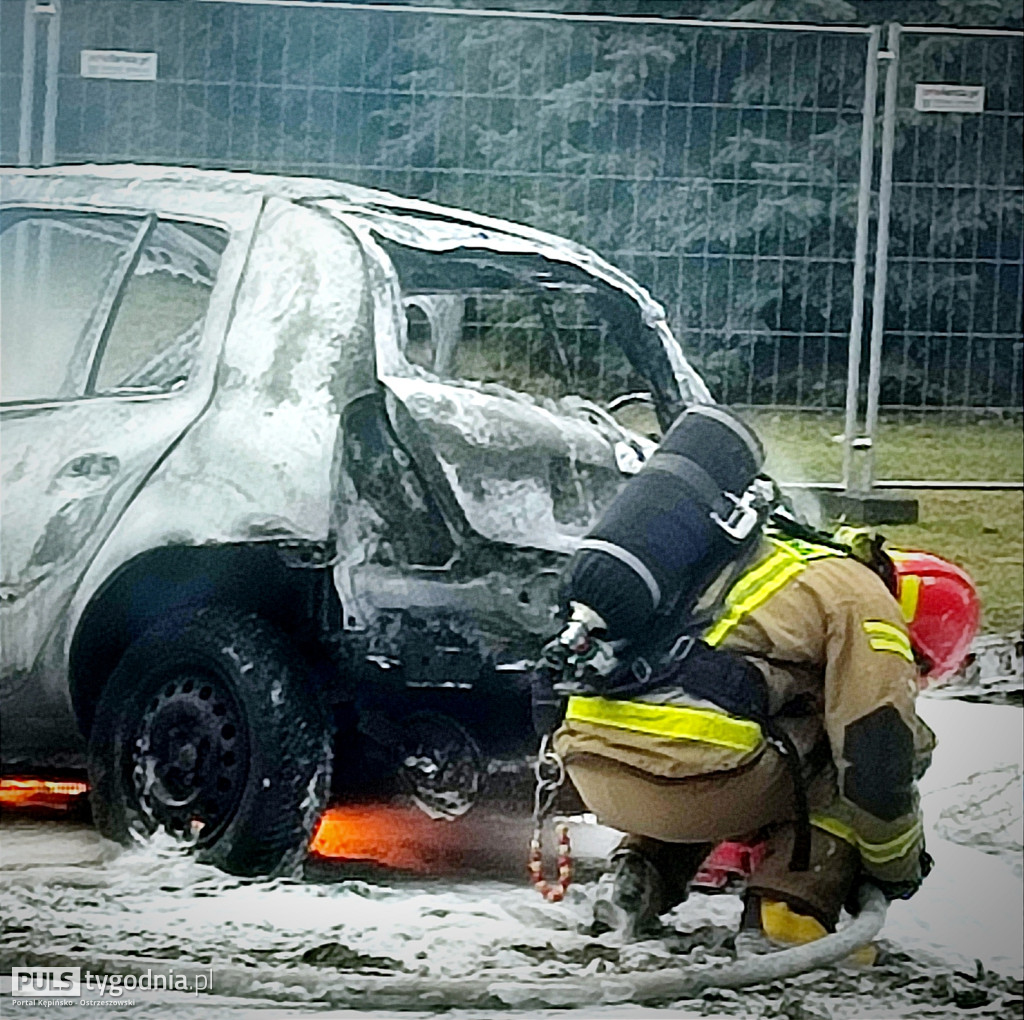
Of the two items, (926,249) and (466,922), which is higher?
(926,249)

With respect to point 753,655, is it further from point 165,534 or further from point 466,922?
point 165,534

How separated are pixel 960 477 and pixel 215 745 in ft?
3.06

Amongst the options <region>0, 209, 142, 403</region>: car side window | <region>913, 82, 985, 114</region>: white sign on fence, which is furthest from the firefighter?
<region>0, 209, 142, 403</region>: car side window

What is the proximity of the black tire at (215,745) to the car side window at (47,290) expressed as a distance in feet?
1.08

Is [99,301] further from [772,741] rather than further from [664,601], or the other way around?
[772,741]

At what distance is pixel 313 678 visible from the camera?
6.76 ft

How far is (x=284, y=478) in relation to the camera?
6.76 ft

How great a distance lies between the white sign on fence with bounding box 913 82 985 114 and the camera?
212cm

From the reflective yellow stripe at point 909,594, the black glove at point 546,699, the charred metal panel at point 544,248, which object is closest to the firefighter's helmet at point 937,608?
the reflective yellow stripe at point 909,594

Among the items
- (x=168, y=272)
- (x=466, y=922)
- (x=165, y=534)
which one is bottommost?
(x=466, y=922)

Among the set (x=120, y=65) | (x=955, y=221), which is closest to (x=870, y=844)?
(x=955, y=221)

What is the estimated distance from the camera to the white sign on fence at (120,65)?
6.84 feet

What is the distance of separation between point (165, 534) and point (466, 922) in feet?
1.87

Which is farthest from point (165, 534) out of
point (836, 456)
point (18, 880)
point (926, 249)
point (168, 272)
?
point (926, 249)
